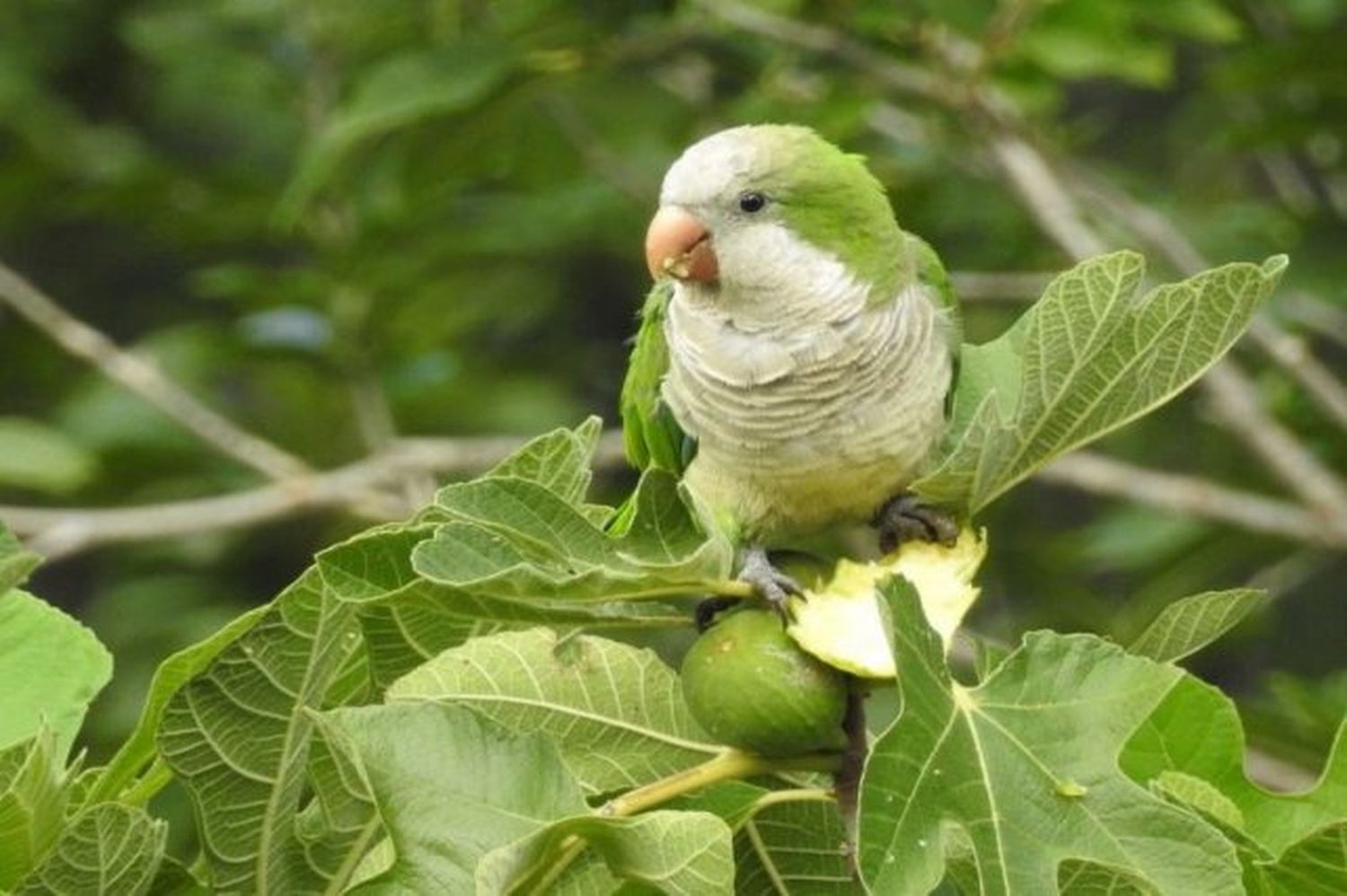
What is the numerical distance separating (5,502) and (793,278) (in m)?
2.43

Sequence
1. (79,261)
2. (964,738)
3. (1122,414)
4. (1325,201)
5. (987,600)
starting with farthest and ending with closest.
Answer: (79,261), (987,600), (1325,201), (1122,414), (964,738)

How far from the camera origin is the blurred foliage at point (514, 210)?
9.09ft

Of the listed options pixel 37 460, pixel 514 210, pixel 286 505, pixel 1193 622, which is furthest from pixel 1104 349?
pixel 514 210

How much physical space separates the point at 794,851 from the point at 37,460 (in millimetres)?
1892

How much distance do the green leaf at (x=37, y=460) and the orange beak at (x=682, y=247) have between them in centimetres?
143

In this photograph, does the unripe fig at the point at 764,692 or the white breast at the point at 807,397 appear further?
the white breast at the point at 807,397

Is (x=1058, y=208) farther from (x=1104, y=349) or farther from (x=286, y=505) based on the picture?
(x=1104, y=349)

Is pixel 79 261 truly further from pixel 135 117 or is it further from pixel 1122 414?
pixel 1122 414

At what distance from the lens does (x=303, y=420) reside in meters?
3.60

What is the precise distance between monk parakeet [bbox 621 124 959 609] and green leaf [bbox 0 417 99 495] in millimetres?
1369

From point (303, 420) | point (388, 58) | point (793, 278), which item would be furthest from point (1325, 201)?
point (793, 278)

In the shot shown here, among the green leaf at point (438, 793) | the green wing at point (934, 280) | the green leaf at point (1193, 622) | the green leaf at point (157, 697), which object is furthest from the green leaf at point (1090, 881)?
the green wing at point (934, 280)

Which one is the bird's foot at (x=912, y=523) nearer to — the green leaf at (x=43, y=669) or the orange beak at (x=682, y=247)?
the orange beak at (x=682, y=247)

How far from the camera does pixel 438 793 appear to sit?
3.34ft
